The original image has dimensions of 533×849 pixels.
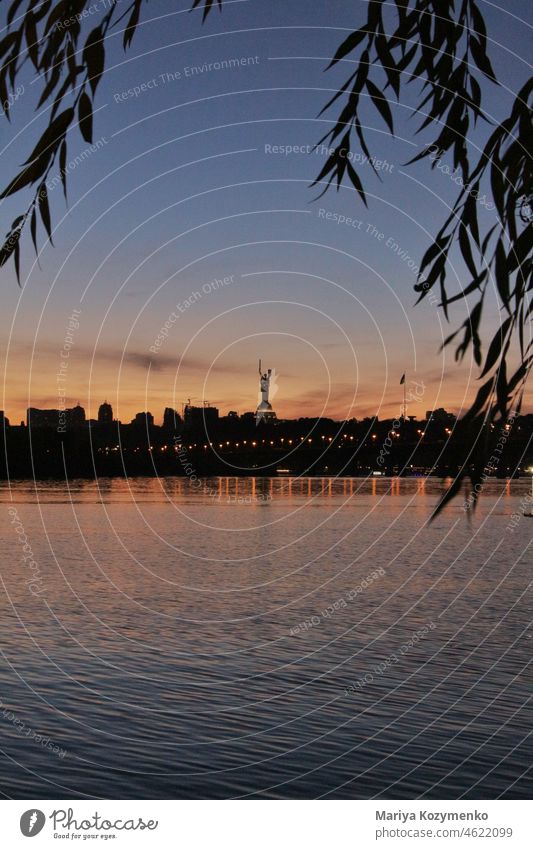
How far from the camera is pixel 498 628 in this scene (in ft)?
111

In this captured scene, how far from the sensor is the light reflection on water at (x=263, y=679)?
17.1 m

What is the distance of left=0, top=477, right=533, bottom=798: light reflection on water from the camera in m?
17.1

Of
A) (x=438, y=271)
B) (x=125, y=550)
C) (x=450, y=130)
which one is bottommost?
(x=125, y=550)

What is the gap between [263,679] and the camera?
2456 centimetres

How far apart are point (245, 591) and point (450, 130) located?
124 ft

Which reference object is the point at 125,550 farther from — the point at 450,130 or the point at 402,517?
the point at 450,130

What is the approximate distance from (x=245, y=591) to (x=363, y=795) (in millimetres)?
28130

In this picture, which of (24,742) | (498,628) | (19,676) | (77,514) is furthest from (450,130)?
(77,514)

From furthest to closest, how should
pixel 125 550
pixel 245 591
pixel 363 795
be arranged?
pixel 125 550 < pixel 245 591 < pixel 363 795

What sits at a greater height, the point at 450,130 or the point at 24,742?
the point at 450,130
